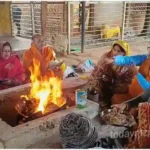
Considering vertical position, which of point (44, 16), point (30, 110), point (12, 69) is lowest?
point (30, 110)

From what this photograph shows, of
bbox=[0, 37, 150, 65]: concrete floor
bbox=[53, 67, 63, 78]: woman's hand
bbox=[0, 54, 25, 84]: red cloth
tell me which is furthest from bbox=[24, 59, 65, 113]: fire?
bbox=[0, 37, 150, 65]: concrete floor

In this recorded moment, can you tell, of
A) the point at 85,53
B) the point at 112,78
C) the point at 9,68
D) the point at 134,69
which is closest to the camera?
the point at 134,69

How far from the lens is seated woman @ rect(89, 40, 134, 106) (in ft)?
11.2

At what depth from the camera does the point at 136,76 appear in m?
3.18

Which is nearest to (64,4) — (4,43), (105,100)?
(4,43)

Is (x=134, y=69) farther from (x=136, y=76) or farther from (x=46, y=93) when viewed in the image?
(x=46, y=93)

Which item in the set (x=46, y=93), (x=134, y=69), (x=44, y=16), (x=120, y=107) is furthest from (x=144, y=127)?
(x=44, y=16)

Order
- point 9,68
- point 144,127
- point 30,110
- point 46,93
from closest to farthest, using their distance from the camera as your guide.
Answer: point 144,127 → point 30,110 → point 46,93 → point 9,68

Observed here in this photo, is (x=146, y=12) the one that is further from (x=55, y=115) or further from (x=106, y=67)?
(x=55, y=115)

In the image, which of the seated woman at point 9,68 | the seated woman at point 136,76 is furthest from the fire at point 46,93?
the seated woman at point 136,76

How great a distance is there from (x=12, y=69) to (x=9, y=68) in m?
0.05

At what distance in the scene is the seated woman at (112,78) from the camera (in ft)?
11.2

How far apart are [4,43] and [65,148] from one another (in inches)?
76.9

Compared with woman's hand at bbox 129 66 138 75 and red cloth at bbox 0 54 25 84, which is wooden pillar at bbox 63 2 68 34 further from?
woman's hand at bbox 129 66 138 75
